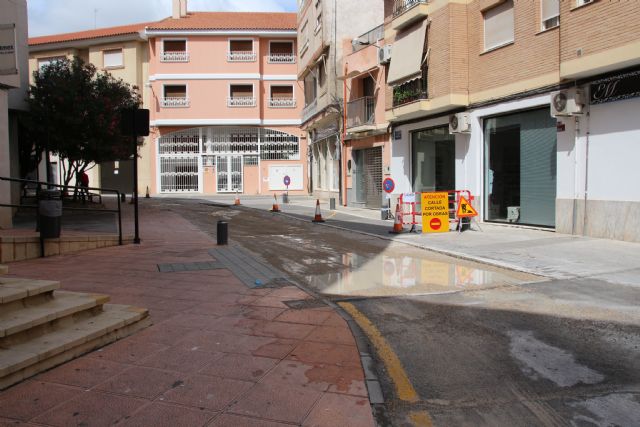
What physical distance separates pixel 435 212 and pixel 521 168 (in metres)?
2.94

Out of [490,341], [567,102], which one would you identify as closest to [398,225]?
[567,102]

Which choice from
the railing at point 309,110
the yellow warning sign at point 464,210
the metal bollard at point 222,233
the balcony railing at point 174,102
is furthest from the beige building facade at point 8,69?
the balcony railing at point 174,102

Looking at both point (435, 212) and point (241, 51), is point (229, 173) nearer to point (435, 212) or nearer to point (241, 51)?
point (241, 51)

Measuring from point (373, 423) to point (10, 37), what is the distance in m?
11.0

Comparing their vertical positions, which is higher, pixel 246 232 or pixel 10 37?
pixel 10 37

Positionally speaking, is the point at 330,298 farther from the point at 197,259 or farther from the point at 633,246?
the point at 633,246

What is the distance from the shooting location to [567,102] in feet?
40.2

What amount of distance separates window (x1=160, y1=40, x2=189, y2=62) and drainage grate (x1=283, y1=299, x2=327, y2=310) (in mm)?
35490

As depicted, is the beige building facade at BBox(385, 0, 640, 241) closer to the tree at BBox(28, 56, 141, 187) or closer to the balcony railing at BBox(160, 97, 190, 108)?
the tree at BBox(28, 56, 141, 187)

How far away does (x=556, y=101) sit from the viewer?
40.8ft

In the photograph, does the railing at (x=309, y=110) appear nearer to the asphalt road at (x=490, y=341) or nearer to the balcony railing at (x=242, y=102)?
the balcony railing at (x=242, y=102)

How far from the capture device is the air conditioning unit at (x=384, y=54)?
20.6 metres

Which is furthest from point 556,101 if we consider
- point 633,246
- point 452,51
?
point 452,51

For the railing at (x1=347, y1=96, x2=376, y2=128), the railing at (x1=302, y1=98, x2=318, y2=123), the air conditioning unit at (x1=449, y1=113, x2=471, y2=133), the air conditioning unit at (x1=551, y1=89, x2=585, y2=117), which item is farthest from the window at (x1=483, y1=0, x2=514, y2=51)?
the railing at (x1=302, y1=98, x2=318, y2=123)
